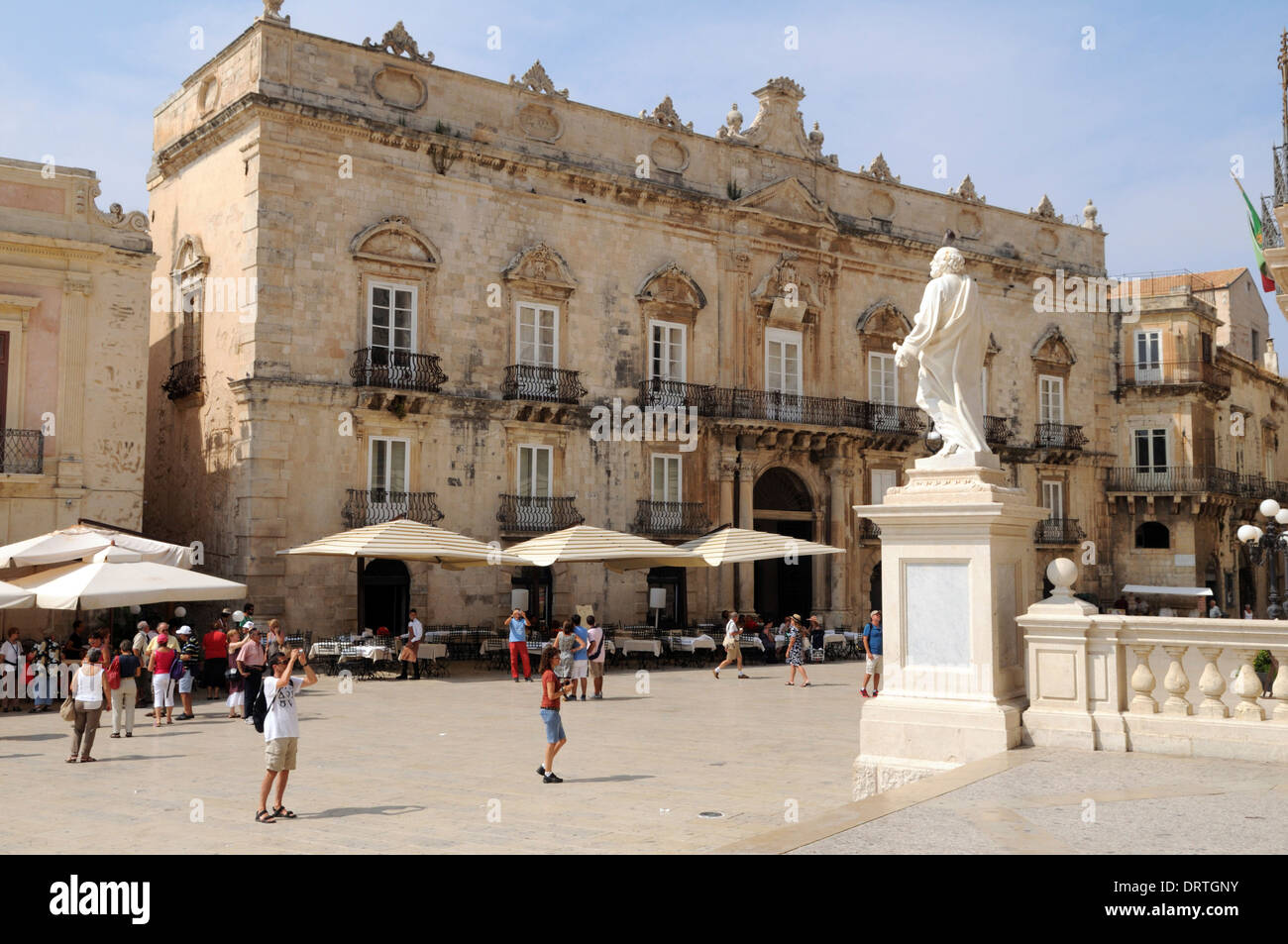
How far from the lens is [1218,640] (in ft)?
28.5

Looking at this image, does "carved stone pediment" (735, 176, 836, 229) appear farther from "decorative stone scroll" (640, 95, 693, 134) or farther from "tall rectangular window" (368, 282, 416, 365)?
"tall rectangular window" (368, 282, 416, 365)

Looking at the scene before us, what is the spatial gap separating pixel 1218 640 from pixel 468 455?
18.6m

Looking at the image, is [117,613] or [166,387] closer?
[117,613]

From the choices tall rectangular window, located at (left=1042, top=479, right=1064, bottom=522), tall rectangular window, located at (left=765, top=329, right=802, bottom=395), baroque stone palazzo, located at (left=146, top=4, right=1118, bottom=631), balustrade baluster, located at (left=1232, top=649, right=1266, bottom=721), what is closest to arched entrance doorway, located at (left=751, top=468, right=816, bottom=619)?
baroque stone palazzo, located at (left=146, top=4, right=1118, bottom=631)

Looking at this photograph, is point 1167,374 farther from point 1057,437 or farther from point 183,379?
point 183,379

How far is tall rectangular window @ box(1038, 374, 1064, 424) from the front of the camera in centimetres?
3728

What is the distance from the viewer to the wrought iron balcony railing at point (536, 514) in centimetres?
2588

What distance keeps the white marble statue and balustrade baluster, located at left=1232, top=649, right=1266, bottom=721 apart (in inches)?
97.7

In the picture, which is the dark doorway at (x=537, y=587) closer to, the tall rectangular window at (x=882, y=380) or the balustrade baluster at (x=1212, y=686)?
the tall rectangular window at (x=882, y=380)

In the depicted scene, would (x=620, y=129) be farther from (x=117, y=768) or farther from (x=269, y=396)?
(x=117, y=768)

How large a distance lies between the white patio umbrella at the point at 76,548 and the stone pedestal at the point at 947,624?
487 inches

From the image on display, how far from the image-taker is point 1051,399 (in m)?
37.6

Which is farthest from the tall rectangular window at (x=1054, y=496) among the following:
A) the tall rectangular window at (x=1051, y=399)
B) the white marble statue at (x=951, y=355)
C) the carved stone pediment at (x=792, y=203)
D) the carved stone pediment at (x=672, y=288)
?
the white marble statue at (x=951, y=355)

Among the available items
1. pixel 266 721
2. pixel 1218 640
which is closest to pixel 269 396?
pixel 266 721
